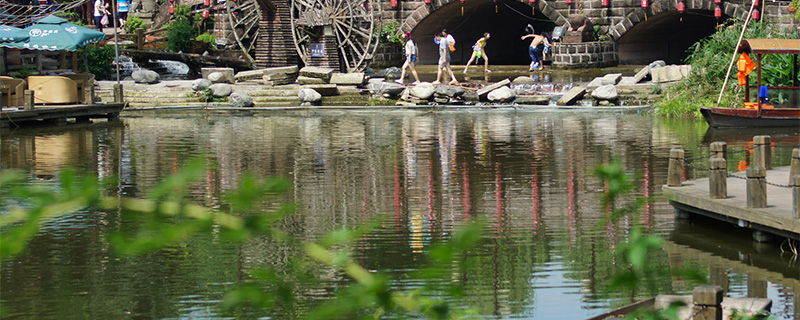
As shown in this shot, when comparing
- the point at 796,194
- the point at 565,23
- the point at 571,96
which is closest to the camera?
the point at 796,194

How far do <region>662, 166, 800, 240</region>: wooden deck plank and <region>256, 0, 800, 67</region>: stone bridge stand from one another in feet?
76.1

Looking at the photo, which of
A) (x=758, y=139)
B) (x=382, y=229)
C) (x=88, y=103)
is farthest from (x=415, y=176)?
(x=88, y=103)

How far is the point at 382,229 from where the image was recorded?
502 inches

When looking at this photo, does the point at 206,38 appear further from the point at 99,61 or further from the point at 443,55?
the point at 443,55

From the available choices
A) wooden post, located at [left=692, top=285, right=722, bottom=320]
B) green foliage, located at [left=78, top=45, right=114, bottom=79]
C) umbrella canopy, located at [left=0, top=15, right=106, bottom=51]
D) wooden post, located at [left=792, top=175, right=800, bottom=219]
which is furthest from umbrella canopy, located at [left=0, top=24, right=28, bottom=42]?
wooden post, located at [left=692, top=285, right=722, bottom=320]

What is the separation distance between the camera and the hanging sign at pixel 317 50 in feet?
112

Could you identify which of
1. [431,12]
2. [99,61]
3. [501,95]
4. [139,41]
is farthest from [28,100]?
[431,12]

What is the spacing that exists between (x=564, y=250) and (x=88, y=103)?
17.5 m

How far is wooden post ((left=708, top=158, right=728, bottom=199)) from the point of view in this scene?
11812 mm

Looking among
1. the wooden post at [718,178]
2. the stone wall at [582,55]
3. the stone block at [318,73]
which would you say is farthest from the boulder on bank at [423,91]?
the wooden post at [718,178]

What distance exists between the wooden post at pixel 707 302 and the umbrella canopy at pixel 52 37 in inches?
834

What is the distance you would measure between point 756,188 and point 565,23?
3089 centimetres

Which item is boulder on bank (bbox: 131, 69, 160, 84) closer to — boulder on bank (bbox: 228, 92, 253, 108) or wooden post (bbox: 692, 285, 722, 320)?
boulder on bank (bbox: 228, 92, 253, 108)

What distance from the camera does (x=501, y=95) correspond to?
28609 millimetres
